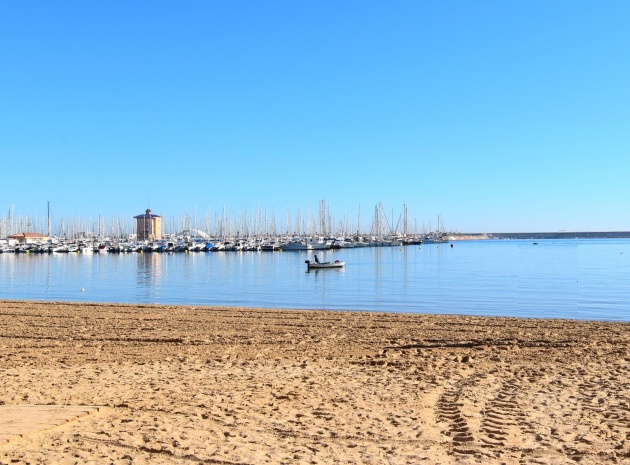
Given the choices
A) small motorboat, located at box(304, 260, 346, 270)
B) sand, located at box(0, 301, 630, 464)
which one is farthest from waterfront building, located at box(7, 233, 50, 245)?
sand, located at box(0, 301, 630, 464)

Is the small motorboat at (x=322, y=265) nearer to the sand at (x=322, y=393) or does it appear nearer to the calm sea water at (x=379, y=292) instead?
the calm sea water at (x=379, y=292)

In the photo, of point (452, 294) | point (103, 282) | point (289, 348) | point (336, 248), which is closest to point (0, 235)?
point (336, 248)

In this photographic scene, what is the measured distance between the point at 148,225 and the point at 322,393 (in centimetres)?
17979

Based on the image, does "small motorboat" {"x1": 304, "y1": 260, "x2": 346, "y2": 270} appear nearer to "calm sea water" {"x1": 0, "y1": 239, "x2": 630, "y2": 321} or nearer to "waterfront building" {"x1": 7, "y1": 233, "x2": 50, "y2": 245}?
"calm sea water" {"x1": 0, "y1": 239, "x2": 630, "y2": 321}

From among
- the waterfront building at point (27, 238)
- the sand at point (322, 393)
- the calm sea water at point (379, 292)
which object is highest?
the waterfront building at point (27, 238)

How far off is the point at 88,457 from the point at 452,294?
29707 mm

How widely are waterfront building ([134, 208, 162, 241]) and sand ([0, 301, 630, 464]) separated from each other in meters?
168

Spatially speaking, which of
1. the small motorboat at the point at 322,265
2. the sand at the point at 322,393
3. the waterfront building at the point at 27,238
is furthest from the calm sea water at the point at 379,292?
the waterfront building at the point at 27,238

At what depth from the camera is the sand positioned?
7008 mm

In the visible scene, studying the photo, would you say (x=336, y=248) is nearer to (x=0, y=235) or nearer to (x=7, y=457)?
(x=0, y=235)

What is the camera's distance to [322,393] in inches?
392

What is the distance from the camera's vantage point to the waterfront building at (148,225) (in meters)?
182

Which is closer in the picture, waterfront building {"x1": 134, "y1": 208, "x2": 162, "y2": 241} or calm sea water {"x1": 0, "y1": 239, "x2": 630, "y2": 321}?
calm sea water {"x1": 0, "y1": 239, "x2": 630, "y2": 321}

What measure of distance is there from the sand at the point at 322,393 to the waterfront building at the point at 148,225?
550 feet
